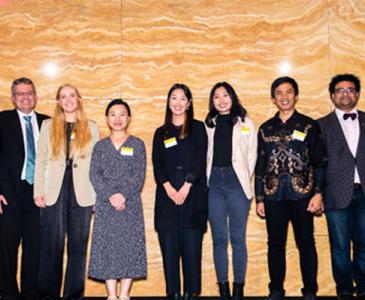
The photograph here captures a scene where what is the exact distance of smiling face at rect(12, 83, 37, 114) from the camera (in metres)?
3.95

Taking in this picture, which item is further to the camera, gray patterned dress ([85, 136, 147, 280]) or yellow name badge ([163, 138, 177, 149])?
yellow name badge ([163, 138, 177, 149])

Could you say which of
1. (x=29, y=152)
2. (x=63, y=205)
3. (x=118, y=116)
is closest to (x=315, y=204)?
A: (x=118, y=116)

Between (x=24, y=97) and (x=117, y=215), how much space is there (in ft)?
4.33

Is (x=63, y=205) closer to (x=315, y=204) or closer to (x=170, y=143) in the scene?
(x=170, y=143)

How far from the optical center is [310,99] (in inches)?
175

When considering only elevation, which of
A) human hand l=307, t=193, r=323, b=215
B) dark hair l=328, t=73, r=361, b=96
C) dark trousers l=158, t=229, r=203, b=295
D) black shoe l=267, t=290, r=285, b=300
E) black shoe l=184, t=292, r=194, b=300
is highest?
dark hair l=328, t=73, r=361, b=96

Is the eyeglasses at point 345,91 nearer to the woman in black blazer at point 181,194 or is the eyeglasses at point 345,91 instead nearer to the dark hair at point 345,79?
the dark hair at point 345,79

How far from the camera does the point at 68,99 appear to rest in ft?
12.2

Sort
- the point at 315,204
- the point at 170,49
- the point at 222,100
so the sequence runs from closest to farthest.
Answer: the point at 315,204 → the point at 222,100 → the point at 170,49

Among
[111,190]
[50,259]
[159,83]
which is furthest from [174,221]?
[159,83]

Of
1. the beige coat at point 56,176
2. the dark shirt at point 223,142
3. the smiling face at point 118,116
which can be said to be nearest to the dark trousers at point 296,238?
the dark shirt at point 223,142

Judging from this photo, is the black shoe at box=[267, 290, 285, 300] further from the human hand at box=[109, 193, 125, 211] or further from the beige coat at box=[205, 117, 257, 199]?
the human hand at box=[109, 193, 125, 211]

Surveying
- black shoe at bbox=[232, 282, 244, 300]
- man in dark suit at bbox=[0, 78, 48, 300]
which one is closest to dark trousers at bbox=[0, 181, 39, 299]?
man in dark suit at bbox=[0, 78, 48, 300]

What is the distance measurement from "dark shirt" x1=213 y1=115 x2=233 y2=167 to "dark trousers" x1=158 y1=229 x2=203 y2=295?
579mm
